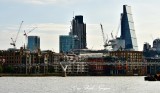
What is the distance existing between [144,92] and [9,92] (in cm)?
2467

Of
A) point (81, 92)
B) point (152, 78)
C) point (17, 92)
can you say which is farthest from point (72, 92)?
point (152, 78)

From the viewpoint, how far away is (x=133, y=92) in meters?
116

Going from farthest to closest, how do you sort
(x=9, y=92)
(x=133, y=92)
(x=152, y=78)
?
(x=152, y=78) < (x=133, y=92) < (x=9, y=92)

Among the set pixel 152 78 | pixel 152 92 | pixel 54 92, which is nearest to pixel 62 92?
pixel 54 92

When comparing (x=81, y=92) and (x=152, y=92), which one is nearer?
(x=81, y=92)

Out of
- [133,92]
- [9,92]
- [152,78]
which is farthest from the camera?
[152,78]

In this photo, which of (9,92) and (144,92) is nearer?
(9,92)

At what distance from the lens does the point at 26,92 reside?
359 feet

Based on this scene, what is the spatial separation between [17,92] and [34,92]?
2.96 meters

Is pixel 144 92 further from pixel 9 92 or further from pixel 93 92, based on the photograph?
pixel 9 92

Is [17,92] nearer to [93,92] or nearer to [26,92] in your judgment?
[26,92]

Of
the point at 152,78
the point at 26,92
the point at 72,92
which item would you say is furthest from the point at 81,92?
the point at 152,78

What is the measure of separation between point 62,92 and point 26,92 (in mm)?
6425

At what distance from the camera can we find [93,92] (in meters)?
111
